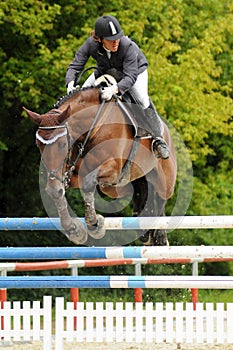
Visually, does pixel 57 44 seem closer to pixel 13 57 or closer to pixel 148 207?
pixel 13 57

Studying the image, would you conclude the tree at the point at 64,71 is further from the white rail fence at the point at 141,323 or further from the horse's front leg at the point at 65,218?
the white rail fence at the point at 141,323

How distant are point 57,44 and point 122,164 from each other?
25.5 ft

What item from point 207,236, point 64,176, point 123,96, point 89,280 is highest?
point 123,96

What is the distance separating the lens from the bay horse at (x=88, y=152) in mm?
6316

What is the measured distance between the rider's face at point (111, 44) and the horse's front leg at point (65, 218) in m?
1.34

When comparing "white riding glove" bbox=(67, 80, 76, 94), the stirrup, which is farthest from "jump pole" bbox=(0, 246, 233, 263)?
the stirrup

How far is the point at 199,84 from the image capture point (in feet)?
48.7

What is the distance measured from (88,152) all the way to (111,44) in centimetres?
89

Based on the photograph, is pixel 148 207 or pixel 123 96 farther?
pixel 148 207

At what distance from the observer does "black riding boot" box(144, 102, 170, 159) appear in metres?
7.36

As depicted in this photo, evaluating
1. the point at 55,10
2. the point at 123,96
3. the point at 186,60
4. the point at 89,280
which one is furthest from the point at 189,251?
the point at 186,60

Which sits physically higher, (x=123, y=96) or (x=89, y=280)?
(x=123, y=96)

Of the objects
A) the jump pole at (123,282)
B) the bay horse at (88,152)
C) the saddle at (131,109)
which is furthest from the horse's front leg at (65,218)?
the saddle at (131,109)

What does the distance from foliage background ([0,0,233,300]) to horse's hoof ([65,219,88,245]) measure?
7174mm
